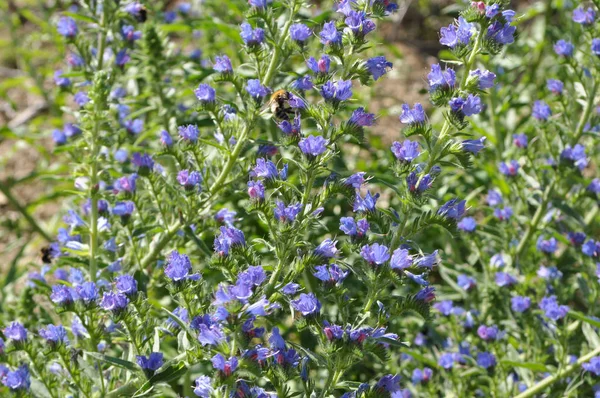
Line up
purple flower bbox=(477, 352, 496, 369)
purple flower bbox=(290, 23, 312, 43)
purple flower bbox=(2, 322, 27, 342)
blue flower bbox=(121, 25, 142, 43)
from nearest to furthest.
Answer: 1. purple flower bbox=(290, 23, 312, 43)
2. purple flower bbox=(2, 322, 27, 342)
3. purple flower bbox=(477, 352, 496, 369)
4. blue flower bbox=(121, 25, 142, 43)

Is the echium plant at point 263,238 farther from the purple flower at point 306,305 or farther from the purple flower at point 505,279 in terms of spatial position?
the purple flower at point 505,279

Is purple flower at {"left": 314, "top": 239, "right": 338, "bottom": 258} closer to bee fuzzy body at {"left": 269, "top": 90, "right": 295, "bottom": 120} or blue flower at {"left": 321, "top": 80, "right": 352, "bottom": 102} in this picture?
blue flower at {"left": 321, "top": 80, "right": 352, "bottom": 102}

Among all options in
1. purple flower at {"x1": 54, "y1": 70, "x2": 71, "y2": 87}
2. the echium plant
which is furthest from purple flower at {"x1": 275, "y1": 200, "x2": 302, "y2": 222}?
purple flower at {"x1": 54, "y1": 70, "x2": 71, "y2": 87}

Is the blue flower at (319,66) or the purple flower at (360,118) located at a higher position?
the blue flower at (319,66)

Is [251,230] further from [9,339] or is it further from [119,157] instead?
[9,339]

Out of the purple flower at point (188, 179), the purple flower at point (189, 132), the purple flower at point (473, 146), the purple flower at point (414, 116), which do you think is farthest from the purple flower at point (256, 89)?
the purple flower at point (473, 146)

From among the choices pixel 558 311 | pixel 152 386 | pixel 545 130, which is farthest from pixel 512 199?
pixel 152 386
